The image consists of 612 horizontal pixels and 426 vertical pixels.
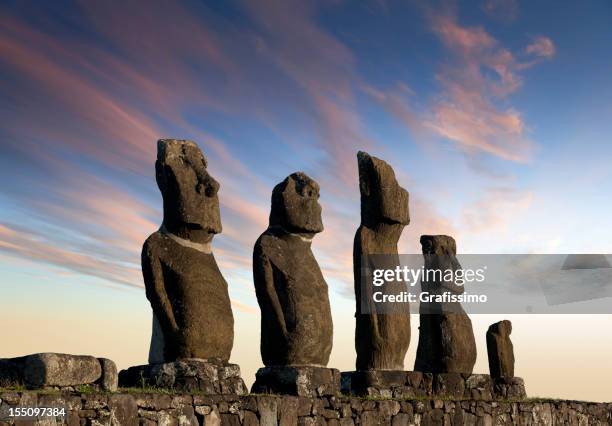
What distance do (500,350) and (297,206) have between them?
6423 millimetres

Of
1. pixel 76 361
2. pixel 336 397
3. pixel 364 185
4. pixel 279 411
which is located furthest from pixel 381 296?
pixel 76 361

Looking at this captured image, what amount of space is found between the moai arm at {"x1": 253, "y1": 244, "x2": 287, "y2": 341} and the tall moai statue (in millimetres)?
2528

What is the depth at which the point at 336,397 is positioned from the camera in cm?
1206

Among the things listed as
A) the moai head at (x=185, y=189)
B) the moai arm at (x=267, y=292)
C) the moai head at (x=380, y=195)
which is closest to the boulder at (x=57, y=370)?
the moai head at (x=185, y=189)

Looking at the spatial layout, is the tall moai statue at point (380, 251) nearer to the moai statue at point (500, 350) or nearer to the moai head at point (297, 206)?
the moai head at point (297, 206)

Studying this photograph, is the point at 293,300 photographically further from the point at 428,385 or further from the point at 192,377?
the point at 428,385

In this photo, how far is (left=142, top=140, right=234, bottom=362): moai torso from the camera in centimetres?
1114

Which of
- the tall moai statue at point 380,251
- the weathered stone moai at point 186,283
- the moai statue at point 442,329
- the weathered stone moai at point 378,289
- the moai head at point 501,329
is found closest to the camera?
the weathered stone moai at point 186,283

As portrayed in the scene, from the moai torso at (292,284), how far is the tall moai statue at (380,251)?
1.90 m

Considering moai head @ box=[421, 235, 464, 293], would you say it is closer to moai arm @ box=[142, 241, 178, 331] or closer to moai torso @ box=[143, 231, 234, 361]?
moai torso @ box=[143, 231, 234, 361]

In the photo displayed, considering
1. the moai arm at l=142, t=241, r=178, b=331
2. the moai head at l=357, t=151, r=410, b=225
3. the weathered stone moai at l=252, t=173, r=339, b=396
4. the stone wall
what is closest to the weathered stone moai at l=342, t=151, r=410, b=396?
the moai head at l=357, t=151, r=410, b=225

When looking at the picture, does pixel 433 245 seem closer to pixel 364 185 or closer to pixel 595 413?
pixel 364 185

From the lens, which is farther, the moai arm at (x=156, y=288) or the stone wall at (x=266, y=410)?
the moai arm at (x=156, y=288)

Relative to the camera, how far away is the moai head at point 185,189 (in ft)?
37.8
